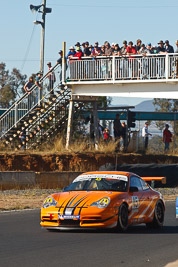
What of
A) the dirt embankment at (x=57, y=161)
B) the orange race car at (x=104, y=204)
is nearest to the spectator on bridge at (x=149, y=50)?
the dirt embankment at (x=57, y=161)

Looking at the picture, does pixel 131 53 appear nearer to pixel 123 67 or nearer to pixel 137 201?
pixel 123 67

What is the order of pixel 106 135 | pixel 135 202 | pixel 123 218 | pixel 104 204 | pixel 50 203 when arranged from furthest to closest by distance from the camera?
1. pixel 106 135
2. pixel 135 202
3. pixel 123 218
4. pixel 50 203
5. pixel 104 204

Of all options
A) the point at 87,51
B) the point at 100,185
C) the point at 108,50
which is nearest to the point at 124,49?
the point at 108,50

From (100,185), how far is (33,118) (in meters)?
20.3

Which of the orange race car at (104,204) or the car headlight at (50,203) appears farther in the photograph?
the car headlight at (50,203)

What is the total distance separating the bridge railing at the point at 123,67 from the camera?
28984 mm

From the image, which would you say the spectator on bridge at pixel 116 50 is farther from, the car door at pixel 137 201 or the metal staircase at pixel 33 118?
the car door at pixel 137 201

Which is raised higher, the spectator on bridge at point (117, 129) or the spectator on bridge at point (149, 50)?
the spectator on bridge at point (149, 50)

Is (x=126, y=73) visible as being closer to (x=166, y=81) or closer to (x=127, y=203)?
(x=166, y=81)

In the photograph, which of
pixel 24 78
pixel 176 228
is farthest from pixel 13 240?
pixel 24 78

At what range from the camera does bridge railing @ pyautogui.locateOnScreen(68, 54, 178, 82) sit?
2898 centimetres

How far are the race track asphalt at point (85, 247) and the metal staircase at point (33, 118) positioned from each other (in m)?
19.1

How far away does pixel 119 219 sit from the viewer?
43.0 feet

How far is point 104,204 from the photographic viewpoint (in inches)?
Answer: 509
